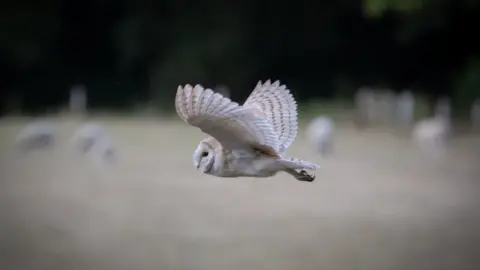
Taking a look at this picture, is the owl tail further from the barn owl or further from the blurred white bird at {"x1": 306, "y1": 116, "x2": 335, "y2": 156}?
the blurred white bird at {"x1": 306, "y1": 116, "x2": 335, "y2": 156}

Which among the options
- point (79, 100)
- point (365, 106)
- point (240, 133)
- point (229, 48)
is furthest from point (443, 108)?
point (240, 133)

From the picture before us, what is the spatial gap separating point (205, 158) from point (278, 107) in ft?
0.50

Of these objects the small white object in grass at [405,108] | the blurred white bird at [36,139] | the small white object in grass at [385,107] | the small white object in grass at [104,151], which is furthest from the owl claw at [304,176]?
the small white object in grass at [405,108]

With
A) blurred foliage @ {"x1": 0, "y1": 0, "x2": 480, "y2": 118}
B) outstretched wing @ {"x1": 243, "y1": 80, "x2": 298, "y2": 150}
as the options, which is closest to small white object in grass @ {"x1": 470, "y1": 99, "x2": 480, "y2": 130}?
blurred foliage @ {"x1": 0, "y1": 0, "x2": 480, "y2": 118}

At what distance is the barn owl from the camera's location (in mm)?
Answer: 833

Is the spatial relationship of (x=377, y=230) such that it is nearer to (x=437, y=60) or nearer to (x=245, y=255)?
(x=245, y=255)

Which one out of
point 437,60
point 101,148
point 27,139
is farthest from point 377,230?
point 437,60

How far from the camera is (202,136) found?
5.38 feet

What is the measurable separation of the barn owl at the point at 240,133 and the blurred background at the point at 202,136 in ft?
2.31

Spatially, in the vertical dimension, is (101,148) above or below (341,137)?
below

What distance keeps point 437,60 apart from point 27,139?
2757 mm

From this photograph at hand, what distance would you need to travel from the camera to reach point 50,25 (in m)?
4.98

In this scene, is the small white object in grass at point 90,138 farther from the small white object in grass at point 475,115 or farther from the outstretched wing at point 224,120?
the outstretched wing at point 224,120

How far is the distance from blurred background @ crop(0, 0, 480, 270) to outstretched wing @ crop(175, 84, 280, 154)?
30.4 inches
